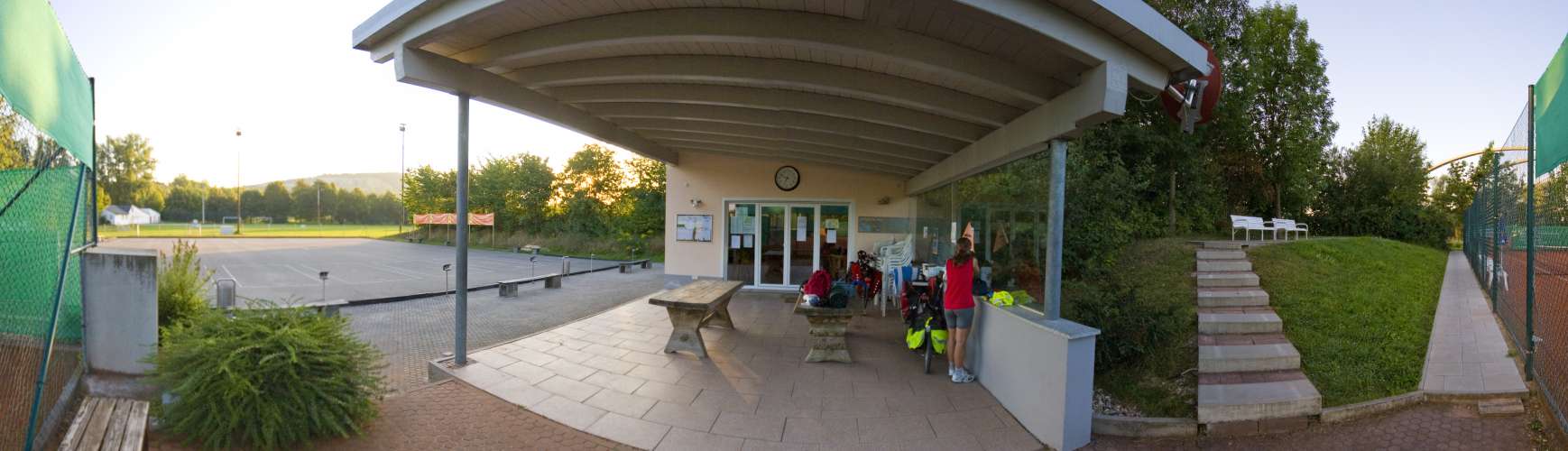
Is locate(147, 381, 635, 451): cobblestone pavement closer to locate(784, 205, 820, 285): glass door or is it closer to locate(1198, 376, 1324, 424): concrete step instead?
locate(1198, 376, 1324, 424): concrete step

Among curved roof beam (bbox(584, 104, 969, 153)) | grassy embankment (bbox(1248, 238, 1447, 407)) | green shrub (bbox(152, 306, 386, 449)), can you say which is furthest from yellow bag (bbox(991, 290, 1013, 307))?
green shrub (bbox(152, 306, 386, 449))

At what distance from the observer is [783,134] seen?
738 centimetres

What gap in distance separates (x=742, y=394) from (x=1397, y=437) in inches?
180

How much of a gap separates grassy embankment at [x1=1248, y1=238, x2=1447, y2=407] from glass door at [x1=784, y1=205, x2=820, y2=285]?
6789mm

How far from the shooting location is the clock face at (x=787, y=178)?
10289 mm

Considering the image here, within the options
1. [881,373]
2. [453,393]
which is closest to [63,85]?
[453,393]

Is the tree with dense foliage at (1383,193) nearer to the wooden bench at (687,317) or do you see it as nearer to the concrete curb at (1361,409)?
the concrete curb at (1361,409)

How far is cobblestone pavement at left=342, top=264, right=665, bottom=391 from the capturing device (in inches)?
219

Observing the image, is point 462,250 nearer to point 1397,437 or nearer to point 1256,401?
point 1256,401

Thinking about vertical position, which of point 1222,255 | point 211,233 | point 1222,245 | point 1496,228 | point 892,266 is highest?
point 1496,228

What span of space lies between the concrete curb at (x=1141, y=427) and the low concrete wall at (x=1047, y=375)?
0.26 meters

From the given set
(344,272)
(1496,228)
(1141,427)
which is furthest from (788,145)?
(344,272)

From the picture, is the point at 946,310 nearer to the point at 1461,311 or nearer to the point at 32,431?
the point at 32,431

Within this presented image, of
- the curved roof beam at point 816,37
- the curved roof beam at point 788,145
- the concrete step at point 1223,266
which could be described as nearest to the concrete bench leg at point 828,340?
the curved roof beam at point 816,37
